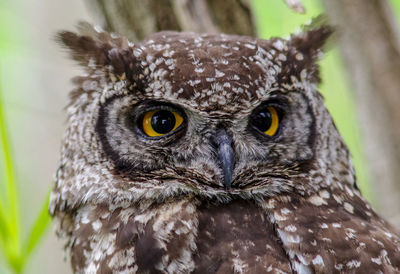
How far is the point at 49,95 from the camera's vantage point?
6078 millimetres

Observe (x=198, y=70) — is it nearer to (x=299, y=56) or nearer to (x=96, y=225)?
(x=299, y=56)

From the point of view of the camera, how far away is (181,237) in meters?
2.47

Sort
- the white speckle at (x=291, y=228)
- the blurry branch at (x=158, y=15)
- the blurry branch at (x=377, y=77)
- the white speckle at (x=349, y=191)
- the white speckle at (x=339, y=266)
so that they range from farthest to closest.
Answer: the blurry branch at (x=377, y=77) < the blurry branch at (x=158, y=15) < the white speckle at (x=349, y=191) < the white speckle at (x=291, y=228) < the white speckle at (x=339, y=266)

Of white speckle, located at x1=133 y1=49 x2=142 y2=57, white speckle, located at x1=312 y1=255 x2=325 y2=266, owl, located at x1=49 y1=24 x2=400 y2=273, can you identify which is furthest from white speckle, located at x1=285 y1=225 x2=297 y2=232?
white speckle, located at x1=133 y1=49 x2=142 y2=57

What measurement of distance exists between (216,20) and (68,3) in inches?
182

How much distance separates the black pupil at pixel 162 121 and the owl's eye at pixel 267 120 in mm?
374

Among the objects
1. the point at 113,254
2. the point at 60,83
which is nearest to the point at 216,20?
the point at 113,254

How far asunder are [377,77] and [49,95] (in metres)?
3.58

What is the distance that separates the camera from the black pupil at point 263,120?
269 centimetres

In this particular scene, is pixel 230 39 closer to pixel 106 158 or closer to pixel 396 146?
pixel 106 158

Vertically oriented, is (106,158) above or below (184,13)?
below

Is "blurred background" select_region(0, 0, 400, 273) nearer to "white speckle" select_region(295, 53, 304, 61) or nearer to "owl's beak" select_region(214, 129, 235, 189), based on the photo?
"white speckle" select_region(295, 53, 304, 61)

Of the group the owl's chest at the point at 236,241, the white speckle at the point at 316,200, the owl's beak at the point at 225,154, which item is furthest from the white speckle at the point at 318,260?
the owl's beak at the point at 225,154

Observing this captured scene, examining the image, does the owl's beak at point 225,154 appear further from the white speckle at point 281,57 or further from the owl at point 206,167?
the white speckle at point 281,57
